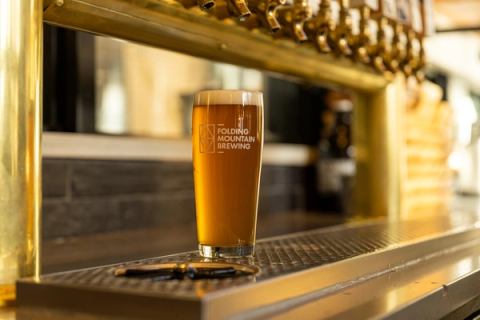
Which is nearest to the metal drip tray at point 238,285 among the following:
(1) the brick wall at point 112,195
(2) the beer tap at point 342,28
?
(2) the beer tap at point 342,28

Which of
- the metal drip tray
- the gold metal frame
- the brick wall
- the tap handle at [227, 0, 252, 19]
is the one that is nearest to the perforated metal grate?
the metal drip tray

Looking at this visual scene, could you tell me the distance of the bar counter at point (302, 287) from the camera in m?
0.65

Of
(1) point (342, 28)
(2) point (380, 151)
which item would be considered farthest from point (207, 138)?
(2) point (380, 151)

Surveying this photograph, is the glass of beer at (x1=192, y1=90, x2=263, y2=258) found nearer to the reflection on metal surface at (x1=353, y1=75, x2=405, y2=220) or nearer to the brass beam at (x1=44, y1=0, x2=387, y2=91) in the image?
the brass beam at (x1=44, y1=0, x2=387, y2=91)

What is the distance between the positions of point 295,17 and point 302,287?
2.05 ft

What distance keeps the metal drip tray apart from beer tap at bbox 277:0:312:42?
38 centimetres

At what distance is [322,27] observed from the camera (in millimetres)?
1360

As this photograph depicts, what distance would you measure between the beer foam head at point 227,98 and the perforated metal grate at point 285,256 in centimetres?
19

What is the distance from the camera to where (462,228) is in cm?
150

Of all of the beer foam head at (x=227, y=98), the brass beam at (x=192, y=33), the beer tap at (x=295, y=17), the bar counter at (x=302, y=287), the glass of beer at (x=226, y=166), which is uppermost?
the beer tap at (x=295, y=17)

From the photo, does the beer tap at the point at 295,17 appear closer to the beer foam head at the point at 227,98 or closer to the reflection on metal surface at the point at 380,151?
the beer foam head at the point at 227,98

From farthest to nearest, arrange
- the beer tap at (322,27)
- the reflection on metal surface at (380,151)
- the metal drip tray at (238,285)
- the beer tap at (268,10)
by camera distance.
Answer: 1. the reflection on metal surface at (380,151)
2. the beer tap at (322,27)
3. the beer tap at (268,10)
4. the metal drip tray at (238,285)

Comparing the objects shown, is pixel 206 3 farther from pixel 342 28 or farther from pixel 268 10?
pixel 342 28

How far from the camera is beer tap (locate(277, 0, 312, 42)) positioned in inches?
48.6
